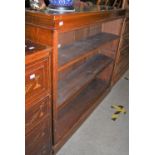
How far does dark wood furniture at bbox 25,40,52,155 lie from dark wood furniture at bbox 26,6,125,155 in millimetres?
46

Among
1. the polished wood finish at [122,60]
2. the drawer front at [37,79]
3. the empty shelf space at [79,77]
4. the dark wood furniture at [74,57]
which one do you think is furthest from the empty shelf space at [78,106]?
the drawer front at [37,79]

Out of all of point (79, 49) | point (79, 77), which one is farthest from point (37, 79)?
point (79, 77)

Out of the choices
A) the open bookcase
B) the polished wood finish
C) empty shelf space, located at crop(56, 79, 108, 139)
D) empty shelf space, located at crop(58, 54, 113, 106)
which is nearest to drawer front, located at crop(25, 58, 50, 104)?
the open bookcase

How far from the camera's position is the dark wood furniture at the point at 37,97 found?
1.20 meters

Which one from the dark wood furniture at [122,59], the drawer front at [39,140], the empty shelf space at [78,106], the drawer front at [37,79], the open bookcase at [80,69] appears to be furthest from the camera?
the dark wood furniture at [122,59]

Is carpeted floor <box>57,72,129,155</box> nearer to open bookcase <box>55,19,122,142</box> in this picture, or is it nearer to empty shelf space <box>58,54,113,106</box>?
open bookcase <box>55,19,122,142</box>

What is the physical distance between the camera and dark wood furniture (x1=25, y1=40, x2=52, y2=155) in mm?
1197

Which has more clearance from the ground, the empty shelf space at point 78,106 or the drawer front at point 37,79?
the drawer front at point 37,79

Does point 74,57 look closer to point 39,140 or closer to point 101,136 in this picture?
point 39,140

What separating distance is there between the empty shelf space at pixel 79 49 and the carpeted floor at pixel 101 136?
759 mm

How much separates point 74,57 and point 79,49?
26 centimetres

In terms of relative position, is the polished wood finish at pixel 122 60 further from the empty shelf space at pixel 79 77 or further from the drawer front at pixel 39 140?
the drawer front at pixel 39 140

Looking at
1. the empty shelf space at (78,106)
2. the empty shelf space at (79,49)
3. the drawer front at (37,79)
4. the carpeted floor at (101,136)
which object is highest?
the empty shelf space at (79,49)
